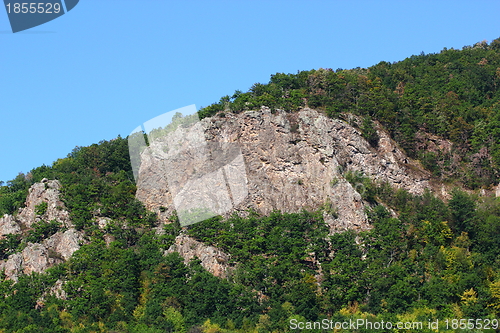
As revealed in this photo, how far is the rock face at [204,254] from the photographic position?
60406 mm

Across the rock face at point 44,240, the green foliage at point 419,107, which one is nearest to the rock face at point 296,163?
the green foliage at point 419,107

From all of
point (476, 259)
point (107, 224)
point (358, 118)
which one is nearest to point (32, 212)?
point (107, 224)

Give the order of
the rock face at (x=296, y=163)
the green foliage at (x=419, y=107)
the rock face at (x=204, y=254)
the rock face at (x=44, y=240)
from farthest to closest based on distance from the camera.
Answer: the green foliage at (x=419, y=107)
the rock face at (x=296, y=163)
the rock face at (x=44, y=240)
the rock face at (x=204, y=254)

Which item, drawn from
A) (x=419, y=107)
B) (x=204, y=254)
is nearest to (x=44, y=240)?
(x=204, y=254)

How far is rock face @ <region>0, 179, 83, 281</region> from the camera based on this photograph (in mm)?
62844

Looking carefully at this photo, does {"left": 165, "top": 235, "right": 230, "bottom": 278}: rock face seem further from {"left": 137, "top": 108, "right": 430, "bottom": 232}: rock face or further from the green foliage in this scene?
the green foliage

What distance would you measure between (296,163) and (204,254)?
40.4 feet

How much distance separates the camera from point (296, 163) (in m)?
67.2

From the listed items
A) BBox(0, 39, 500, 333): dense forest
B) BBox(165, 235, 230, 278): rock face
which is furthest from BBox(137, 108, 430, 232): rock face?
BBox(165, 235, 230, 278): rock face

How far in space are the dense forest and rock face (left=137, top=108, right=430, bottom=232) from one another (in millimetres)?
1380

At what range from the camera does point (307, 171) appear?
219 ft

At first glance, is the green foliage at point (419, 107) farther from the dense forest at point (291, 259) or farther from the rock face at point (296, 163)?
the rock face at point (296, 163)

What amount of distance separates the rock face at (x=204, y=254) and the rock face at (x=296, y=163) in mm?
4949

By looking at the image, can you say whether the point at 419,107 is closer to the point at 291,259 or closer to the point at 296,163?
the point at 296,163
